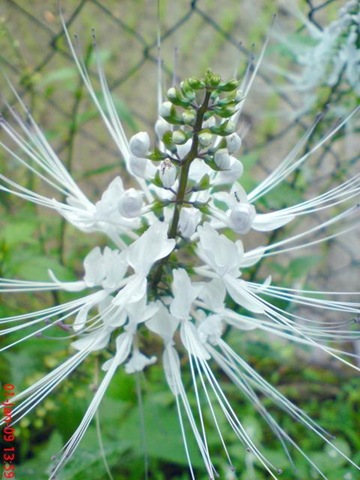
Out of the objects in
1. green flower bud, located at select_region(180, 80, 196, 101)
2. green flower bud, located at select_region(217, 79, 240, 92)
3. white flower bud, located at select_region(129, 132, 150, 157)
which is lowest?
white flower bud, located at select_region(129, 132, 150, 157)

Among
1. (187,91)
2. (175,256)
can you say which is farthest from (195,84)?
(175,256)

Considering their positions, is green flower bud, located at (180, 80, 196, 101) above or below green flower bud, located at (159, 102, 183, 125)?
above

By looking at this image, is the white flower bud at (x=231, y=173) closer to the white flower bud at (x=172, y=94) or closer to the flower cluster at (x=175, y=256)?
the flower cluster at (x=175, y=256)

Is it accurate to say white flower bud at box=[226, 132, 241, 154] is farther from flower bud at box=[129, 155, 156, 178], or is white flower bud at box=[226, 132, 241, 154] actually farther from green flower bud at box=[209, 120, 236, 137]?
flower bud at box=[129, 155, 156, 178]

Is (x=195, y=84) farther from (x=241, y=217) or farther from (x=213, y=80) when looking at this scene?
(x=241, y=217)

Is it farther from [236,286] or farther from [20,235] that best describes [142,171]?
[20,235]

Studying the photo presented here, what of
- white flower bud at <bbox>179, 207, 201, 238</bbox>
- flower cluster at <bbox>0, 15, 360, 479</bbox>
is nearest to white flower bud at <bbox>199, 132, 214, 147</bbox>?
flower cluster at <bbox>0, 15, 360, 479</bbox>

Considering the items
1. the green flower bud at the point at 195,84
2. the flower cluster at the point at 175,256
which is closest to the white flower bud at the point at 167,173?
the flower cluster at the point at 175,256
